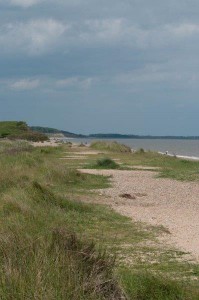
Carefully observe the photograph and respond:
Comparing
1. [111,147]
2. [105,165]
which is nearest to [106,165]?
[105,165]

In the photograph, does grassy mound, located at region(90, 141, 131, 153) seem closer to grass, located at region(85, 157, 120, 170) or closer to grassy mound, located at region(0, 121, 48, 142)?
grass, located at region(85, 157, 120, 170)

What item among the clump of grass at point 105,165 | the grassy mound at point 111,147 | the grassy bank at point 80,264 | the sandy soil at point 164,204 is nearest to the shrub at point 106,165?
the clump of grass at point 105,165

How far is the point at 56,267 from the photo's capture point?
5.67 metres

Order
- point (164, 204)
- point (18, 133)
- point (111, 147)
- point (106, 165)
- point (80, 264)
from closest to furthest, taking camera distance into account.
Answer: point (80, 264)
point (164, 204)
point (106, 165)
point (111, 147)
point (18, 133)

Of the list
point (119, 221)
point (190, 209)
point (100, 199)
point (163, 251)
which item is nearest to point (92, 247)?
point (163, 251)

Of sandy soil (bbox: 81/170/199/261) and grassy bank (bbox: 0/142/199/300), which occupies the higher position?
grassy bank (bbox: 0/142/199/300)

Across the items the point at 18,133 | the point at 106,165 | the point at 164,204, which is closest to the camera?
the point at 164,204

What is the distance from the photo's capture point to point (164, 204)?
1611cm

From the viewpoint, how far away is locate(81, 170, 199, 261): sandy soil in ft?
36.1

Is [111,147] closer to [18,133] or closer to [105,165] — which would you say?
[105,165]

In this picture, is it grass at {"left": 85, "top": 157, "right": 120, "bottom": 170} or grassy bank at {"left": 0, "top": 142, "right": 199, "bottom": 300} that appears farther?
grass at {"left": 85, "top": 157, "right": 120, "bottom": 170}

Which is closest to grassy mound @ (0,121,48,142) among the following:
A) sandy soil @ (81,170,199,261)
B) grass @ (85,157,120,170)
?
grass @ (85,157,120,170)

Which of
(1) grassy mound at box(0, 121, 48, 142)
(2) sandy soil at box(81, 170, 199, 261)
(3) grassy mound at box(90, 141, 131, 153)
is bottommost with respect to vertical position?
(2) sandy soil at box(81, 170, 199, 261)

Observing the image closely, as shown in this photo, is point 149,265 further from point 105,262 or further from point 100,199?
point 100,199
